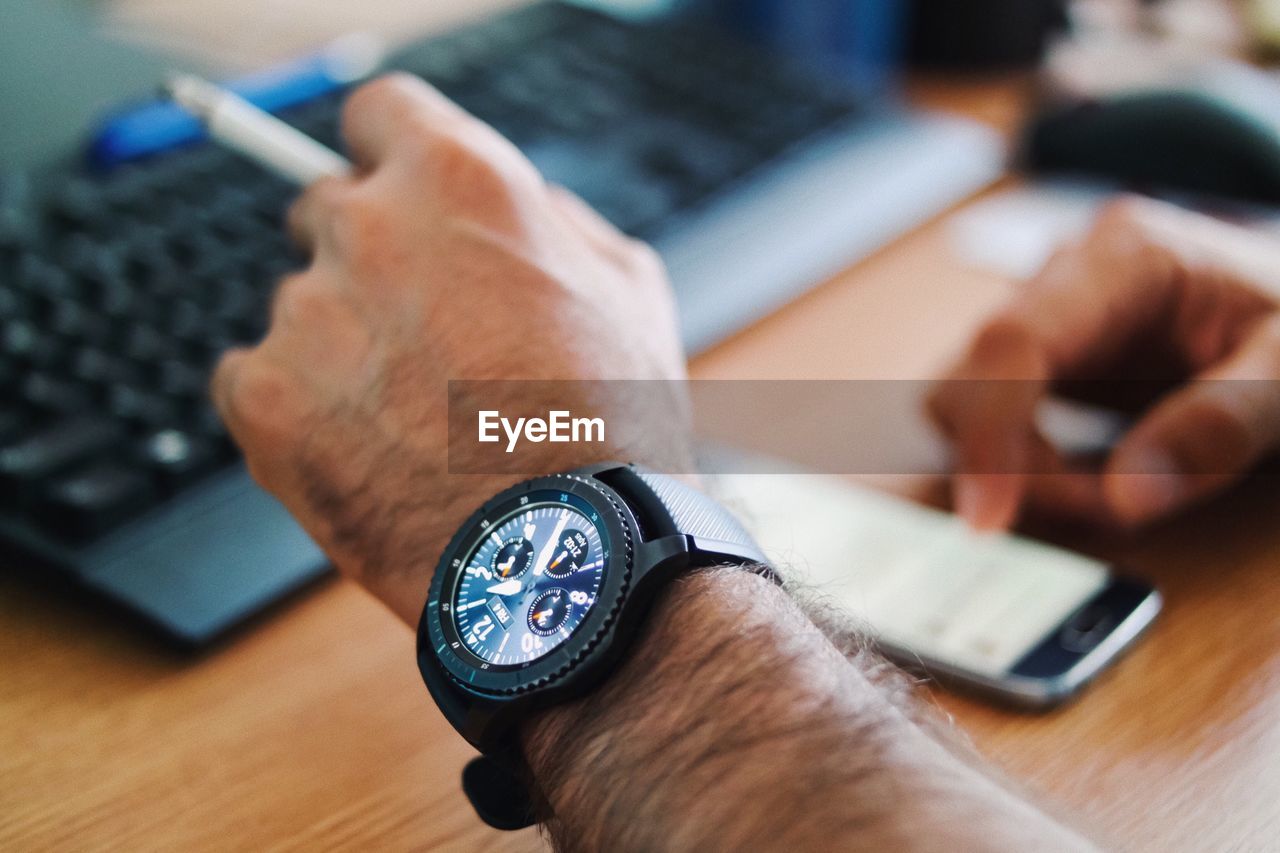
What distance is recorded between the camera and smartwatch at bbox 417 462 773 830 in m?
0.34

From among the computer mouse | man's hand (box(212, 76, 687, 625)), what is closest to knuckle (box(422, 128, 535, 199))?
man's hand (box(212, 76, 687, 625))

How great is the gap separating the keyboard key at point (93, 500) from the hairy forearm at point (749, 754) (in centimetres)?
19

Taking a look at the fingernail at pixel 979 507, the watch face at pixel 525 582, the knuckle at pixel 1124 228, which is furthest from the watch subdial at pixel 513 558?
the knuckle at pixel 1124 228

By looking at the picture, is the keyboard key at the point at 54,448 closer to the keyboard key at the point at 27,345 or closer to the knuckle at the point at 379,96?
the keyboard key at the point at 27,345

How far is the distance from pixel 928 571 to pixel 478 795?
0.21m

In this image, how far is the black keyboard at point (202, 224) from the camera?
0.44 m

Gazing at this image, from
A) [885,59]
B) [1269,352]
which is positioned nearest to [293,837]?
[1269,352]

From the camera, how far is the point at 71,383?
474 mm

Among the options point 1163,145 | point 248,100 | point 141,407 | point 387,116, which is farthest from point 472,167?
point 1163,145

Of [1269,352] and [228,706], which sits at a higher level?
[1269,352]

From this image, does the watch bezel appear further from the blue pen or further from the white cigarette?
the blue pen

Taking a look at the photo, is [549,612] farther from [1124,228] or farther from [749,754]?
[1124,228]

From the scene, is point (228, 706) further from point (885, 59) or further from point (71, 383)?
point (885, 59)

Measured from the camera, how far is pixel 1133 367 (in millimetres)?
584
